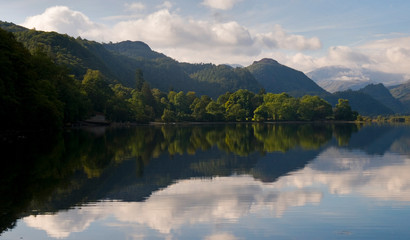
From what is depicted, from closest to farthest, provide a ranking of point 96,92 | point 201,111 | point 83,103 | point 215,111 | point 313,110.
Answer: point 83,103 → point 96,92 → point 201,111 → point 215,111 → point 313,110

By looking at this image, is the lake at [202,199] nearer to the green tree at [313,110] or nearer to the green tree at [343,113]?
the green tree at [313,110]

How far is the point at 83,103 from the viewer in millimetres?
98188

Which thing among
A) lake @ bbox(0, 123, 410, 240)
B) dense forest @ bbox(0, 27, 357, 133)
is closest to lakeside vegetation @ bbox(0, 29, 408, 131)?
dense forest @ bbox(0, 27, 357, 133)

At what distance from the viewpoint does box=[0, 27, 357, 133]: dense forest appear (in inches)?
2210

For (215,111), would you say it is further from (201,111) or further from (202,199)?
(202,199)

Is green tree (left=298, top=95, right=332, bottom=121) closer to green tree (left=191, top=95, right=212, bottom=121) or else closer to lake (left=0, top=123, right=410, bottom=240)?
green tree (left=191, top=95, right=212, bottom=121)

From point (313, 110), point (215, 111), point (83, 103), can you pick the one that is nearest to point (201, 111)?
point (215, 111)

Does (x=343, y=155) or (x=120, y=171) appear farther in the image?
(x=343, y=155)

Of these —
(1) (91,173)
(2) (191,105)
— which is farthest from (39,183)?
(2) (191,105)

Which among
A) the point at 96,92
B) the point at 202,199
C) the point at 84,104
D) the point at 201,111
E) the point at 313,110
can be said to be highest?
the point at 96,92

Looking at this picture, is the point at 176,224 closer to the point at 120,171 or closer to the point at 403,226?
the point at 403,226

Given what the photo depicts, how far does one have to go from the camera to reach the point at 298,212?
15.9 metres

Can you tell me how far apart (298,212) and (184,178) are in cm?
1001

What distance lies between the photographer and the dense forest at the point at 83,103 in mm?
56125
